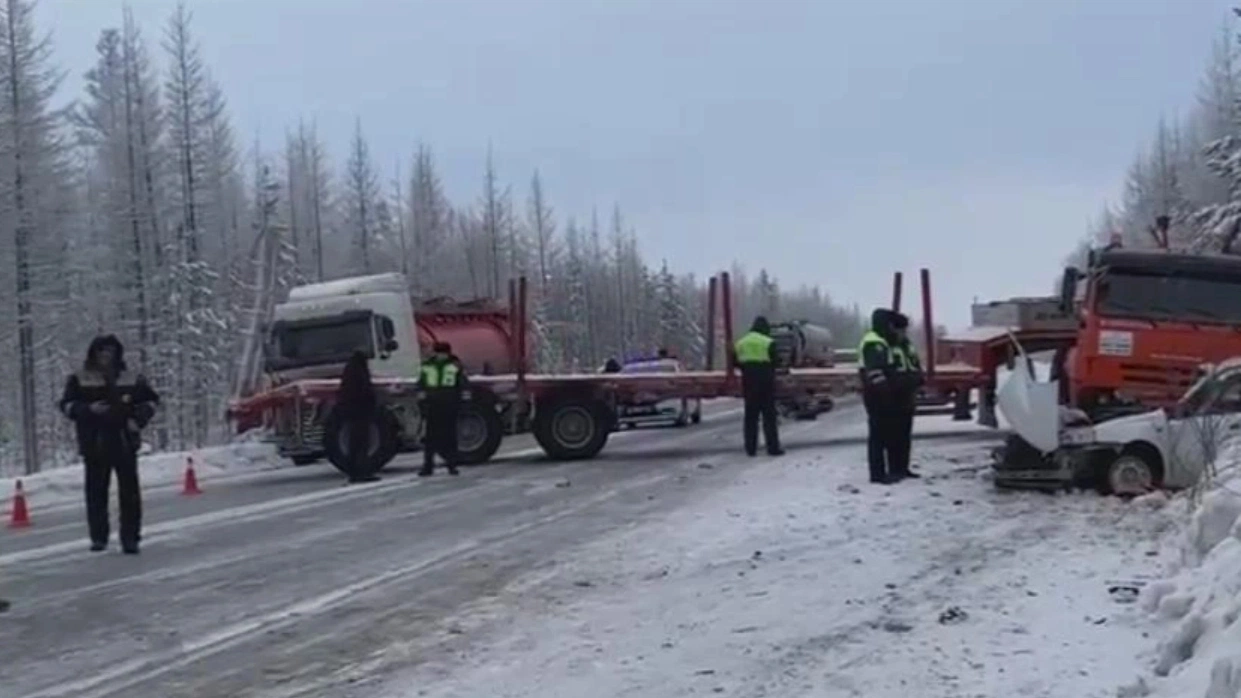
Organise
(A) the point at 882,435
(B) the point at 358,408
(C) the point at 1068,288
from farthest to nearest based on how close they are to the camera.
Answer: (B) the point at 358,408 < (C) the point at 1068,288 < (A) the point at 882,435

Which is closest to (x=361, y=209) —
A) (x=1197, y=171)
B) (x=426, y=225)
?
(x=426, y=225)

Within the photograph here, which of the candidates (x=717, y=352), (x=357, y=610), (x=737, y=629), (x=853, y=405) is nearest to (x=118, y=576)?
(x=357, y=610)

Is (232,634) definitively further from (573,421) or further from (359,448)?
(573,421)

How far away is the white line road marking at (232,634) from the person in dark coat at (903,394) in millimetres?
4545

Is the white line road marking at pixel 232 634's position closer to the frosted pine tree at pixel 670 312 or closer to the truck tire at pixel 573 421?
the truck tire at pixel 573 421

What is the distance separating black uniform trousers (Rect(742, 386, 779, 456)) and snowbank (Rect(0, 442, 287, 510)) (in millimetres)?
8548

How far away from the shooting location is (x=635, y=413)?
28641 mm

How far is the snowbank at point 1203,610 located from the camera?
5707mm

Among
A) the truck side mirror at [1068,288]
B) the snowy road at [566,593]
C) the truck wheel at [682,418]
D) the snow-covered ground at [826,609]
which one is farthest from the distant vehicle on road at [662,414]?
the snow-covered ground at [826,609]

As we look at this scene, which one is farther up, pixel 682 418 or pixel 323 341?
pixel 323 341

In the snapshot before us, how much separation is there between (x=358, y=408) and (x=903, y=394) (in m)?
7.10

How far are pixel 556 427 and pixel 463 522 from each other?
23.1 feet

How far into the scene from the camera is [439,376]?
19.3 meters

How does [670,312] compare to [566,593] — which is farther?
[670,312]
